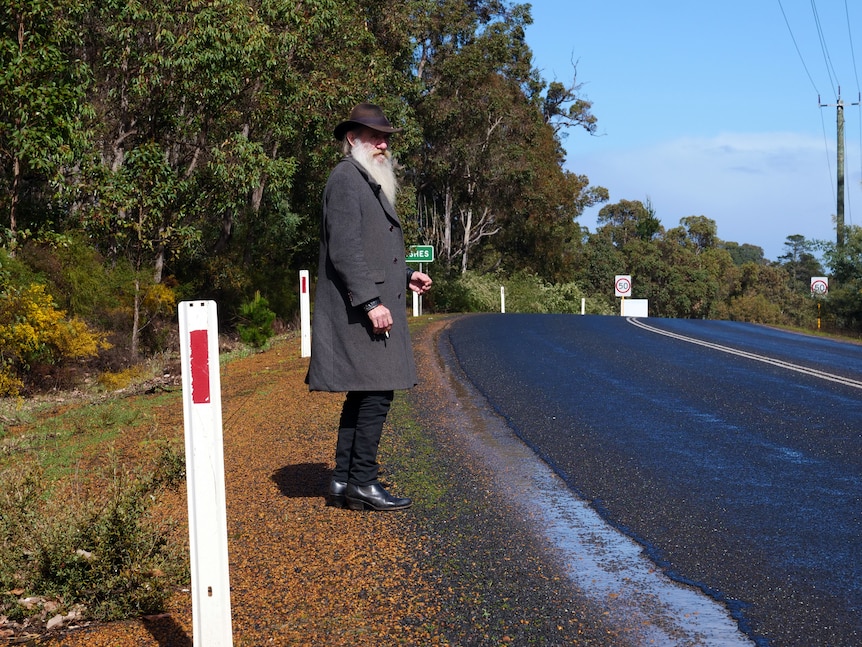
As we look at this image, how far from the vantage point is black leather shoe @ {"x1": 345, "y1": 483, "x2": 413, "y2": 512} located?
18.5 feet

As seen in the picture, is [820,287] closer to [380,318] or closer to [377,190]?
[377,190]

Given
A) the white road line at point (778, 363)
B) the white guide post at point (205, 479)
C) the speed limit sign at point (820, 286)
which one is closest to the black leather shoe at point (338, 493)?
the white guide post at point (205, 479)

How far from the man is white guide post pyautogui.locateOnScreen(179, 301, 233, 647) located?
2.03 meters

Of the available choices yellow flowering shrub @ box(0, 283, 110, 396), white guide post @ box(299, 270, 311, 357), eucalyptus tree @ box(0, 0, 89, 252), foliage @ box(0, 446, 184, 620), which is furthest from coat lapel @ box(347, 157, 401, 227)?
eucalyptus tree @ box(0, 0, 89, 252)

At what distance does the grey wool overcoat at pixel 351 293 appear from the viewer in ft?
17.6

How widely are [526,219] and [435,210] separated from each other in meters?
5.73

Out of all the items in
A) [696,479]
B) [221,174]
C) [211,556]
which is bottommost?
[696,479]

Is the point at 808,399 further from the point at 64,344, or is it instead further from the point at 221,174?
the point at 221,174

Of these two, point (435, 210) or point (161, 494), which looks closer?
point (161, 494)

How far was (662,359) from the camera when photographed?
14977mm

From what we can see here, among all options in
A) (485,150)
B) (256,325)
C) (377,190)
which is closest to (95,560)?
(377,190)

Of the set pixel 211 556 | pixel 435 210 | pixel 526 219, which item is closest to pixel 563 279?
pixel 526 219

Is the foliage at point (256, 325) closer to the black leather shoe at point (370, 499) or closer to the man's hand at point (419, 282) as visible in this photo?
the man's hand at point (419, 282)

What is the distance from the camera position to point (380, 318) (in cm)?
527
